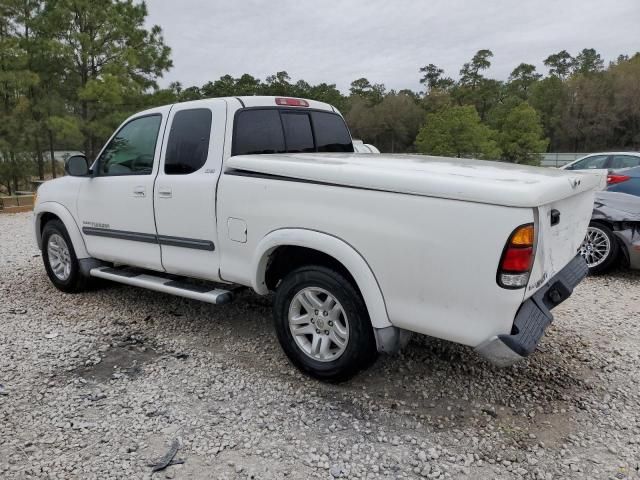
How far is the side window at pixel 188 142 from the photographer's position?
3.73 meters

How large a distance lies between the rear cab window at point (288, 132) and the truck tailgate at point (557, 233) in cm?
217

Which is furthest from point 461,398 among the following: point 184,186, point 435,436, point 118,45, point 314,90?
point 314,90

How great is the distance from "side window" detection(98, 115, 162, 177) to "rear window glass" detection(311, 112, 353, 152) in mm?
1390

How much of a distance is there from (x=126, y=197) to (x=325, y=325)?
228 centimetres

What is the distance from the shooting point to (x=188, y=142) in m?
3.84

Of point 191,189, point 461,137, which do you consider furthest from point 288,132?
point 461,137

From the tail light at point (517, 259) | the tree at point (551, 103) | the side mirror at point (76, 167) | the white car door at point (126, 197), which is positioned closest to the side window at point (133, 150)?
the white car door at point (126, 197)

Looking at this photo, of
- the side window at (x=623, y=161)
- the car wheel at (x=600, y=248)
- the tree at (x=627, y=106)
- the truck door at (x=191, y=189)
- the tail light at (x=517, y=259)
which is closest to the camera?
the tail light at (x=517, y=259)

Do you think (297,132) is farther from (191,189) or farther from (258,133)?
(191,189)

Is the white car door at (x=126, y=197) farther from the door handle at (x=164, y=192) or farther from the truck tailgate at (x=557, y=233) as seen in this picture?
the truck tailgate at (x=557, y=233)

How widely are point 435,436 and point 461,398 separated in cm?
48

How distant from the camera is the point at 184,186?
374 centimetres

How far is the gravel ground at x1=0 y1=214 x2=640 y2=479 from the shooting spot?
2.51 meters

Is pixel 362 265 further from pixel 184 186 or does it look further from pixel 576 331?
pixel 576 331
